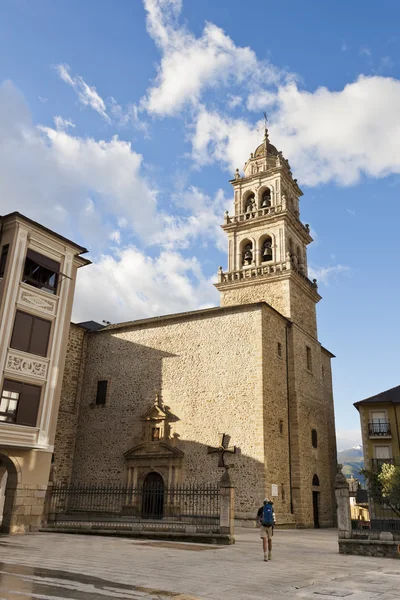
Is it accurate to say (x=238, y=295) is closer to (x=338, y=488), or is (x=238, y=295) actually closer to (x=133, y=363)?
(x=133, y=363)

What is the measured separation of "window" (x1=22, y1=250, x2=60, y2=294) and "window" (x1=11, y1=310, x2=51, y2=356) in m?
1.29

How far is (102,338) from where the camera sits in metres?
28.5

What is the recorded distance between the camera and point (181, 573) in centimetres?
798

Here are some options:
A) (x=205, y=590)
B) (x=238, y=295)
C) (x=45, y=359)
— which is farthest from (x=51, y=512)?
(x=238, y=295)

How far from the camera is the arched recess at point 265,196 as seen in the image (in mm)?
31544

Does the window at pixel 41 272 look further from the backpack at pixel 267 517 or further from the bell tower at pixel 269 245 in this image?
the bell tower at pixel 269 245

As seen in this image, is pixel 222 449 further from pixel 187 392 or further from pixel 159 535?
pixel 159 535

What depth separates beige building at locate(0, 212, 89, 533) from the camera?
51.0 ft

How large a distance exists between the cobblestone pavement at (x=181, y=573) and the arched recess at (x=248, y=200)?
934 inches

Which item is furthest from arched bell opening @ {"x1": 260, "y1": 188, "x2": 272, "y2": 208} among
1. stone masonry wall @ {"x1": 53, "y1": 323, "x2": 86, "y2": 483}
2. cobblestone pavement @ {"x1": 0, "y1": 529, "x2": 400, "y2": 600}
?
cobblestone pavement @ {"x1": 0, "y1": 529, "x2": 400, "y2": 600}

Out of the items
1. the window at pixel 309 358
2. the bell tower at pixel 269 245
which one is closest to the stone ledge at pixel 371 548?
the bell tower at pixel 269 245

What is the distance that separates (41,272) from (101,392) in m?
11.3

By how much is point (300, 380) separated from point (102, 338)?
1180cm

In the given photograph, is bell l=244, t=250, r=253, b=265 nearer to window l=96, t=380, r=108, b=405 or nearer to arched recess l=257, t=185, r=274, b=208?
arched recess l=257, t=185, r=274, b=208
